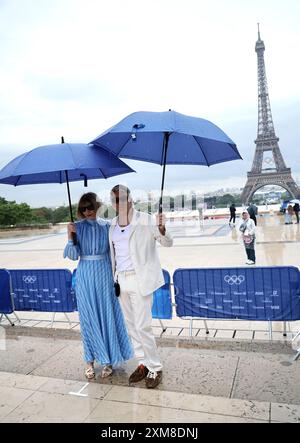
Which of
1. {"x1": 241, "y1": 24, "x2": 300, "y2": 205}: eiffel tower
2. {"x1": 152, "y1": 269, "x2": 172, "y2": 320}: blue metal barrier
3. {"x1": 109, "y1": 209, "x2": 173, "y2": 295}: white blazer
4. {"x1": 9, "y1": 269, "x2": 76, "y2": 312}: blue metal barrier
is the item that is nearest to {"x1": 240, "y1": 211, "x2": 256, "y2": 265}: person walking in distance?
{"x1": 152, "y1": 269, "x2": 172, "y2": 320}: blue metal barrier

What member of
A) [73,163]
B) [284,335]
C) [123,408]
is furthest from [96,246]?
[284,335]

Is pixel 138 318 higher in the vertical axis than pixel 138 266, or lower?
lower

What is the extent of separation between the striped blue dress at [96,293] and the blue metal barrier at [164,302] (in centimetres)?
Answer: 131

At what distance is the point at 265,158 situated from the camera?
4762cm

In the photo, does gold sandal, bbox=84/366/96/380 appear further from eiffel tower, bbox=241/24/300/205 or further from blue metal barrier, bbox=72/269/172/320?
eiffel tower, bbox=241/24/300/205

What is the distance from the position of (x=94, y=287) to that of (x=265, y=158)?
4782cm

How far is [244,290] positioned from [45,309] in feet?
9.23

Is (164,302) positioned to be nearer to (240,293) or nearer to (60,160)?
(240,293)

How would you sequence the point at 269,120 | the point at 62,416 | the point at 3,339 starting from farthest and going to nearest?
1. the point at 269,120
2. the point at 3,339
3. the point at 62,416

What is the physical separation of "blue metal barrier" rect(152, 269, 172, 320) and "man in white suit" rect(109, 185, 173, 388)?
139cm

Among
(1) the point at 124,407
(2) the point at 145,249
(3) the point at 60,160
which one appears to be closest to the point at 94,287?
(2) the point at 145,249

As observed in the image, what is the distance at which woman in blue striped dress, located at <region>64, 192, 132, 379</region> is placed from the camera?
3.33 m
